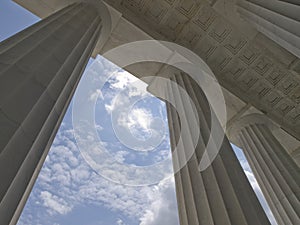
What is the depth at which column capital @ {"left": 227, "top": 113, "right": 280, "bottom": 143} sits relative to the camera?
18.2 m

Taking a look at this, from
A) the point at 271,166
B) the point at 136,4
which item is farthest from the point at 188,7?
the point at 271,166

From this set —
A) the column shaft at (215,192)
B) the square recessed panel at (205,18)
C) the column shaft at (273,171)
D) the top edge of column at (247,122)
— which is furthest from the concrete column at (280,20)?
the top edge of column at (247,122)

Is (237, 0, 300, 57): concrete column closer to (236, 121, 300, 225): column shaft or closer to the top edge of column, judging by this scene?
(236, 121, 300, 225): column shaft

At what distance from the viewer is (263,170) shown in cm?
1538

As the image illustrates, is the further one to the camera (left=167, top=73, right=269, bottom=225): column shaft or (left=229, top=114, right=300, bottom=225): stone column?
(left=229, top=114, right=300, bottom=225): stone column

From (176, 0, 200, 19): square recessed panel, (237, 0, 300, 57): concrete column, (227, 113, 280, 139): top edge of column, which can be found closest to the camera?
(237, 0, 300, 57): concrete column

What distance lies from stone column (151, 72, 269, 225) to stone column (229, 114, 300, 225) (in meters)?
6.16

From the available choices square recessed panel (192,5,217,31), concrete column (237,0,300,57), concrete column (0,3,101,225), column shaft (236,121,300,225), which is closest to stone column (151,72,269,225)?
concrete column (237,0,300,57)

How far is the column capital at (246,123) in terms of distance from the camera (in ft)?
59.8

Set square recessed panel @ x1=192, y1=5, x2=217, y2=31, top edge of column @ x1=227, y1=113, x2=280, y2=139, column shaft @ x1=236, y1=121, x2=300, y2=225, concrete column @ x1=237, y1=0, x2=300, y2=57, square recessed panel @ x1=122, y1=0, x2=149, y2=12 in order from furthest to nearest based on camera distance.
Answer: top edge of column @ x1=227, y1=113, x2=280, y2=139
square recessed panel @ x1=192, y1=5, x2=217, y2=31
square recessed panel @ x1=122, y1=0, x2=149, y2=12
column shaft @ x1=236, y1=121, x2=300, y2=225
concrete column @ x1=237, y1=0, x2=300, y2=57

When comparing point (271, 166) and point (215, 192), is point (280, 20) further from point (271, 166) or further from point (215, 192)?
point (271, 166)

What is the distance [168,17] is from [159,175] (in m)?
14.4

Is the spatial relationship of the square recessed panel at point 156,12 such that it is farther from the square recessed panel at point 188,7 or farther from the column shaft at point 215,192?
the column shaft at point 215,192

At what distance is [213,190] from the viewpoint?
26.4ft
